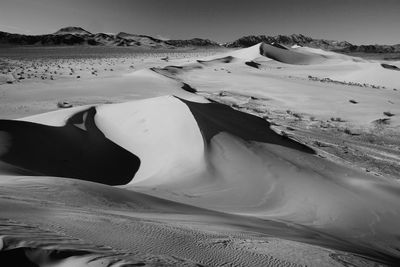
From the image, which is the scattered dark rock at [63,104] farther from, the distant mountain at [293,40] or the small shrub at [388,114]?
the distant mountain at [293,40]

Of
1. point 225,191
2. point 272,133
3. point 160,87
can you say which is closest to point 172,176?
point 225,191

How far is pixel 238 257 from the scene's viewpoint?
2.63 metres

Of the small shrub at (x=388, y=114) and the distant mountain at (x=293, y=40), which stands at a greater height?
the distant mountain at (x=293, y=40)

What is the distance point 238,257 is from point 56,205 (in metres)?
1.62

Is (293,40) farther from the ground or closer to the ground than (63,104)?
farther from the ground

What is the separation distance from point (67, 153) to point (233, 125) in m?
3.76

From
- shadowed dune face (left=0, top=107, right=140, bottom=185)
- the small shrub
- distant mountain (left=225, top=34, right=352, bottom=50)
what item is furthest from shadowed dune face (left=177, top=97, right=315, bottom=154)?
distant mountain (left=225, top=34, right=352, bottom=50)

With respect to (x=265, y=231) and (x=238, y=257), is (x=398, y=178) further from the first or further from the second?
(x=238, y=257)

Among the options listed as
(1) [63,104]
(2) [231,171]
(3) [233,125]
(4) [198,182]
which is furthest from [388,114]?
(1) [63,104]

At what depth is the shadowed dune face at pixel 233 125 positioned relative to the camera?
327 inches

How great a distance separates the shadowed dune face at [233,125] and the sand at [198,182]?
43mm

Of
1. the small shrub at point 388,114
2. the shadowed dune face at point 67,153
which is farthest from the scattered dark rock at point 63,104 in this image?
the small shrub at point 388,114

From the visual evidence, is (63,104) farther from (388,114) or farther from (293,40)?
(293,40)

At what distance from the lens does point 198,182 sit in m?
6.00
